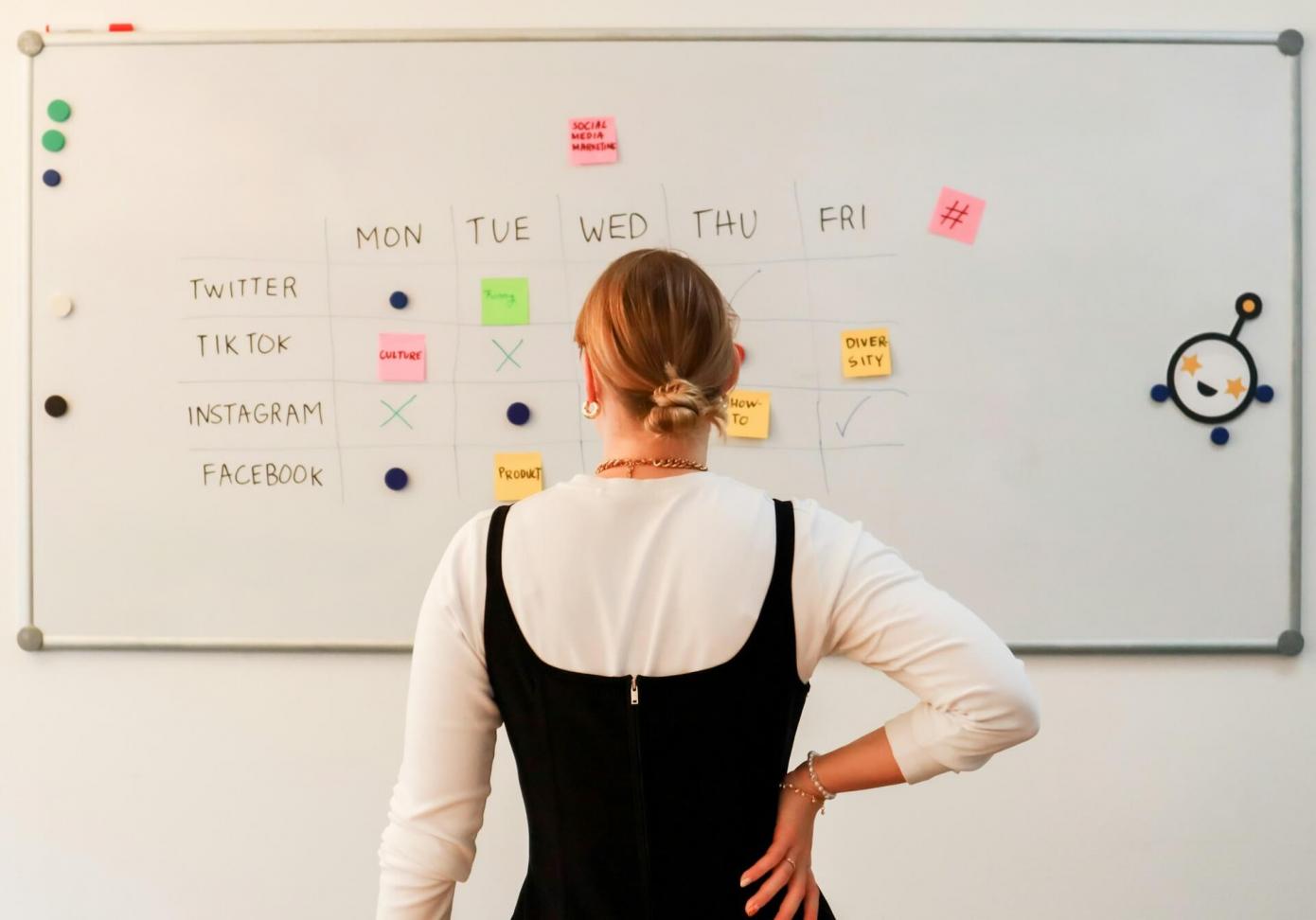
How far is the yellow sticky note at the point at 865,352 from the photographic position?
6.23ft

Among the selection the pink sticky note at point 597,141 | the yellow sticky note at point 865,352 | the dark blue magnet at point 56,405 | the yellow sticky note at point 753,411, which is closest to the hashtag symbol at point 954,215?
the yellow sticky note at point 865,352

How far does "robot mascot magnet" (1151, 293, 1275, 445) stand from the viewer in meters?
1.90

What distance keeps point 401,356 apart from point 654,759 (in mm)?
1186

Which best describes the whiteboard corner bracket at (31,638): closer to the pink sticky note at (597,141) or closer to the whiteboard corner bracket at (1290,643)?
the pink sticky note at (597,141)

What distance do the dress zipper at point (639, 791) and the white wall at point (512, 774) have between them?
1014mm

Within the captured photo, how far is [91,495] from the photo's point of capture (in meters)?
1.96

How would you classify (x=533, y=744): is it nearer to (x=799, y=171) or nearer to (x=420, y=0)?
(x=799, y=171)

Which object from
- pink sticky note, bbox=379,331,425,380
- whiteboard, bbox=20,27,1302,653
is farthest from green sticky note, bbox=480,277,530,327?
pink sticky note, bbox=379,331,425,380

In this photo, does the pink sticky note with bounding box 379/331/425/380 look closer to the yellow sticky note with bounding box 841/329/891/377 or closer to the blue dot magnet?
the blue dot magnet

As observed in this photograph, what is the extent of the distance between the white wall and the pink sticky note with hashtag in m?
0.32

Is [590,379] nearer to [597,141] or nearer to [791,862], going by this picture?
[791,862]

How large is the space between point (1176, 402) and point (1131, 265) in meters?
0.26

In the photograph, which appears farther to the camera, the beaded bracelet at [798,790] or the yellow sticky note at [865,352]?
the yellow sticky note at [865,352]

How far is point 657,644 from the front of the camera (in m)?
0.92
